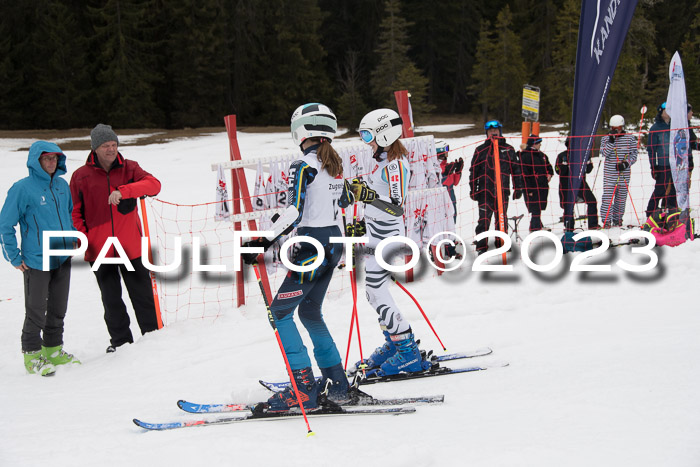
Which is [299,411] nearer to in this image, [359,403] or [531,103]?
[359,403]

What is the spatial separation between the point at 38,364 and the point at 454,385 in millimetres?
3792

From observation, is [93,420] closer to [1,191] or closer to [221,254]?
[221,254]

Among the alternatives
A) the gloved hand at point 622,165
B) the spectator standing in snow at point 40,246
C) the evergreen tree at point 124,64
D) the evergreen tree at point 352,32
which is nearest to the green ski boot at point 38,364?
the spectator standing in snow at point 40,246

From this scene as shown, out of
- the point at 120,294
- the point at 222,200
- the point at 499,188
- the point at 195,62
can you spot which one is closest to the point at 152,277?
the point at 120,294

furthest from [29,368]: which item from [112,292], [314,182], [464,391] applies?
[464,391]

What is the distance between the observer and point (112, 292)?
236 inches

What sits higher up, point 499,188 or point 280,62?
point 280,62

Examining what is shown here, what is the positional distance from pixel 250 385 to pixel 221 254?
19.7 feet

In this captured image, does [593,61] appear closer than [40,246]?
No

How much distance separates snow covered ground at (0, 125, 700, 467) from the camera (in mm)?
3432

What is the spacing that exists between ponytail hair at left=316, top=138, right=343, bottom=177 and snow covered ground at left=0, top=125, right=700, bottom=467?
1667mm

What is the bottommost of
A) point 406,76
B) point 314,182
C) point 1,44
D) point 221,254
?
point 221,254

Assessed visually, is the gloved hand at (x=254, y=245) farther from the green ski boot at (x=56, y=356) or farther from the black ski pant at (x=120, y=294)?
the green ski boot at (x=56, y=356)

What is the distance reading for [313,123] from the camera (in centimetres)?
398
